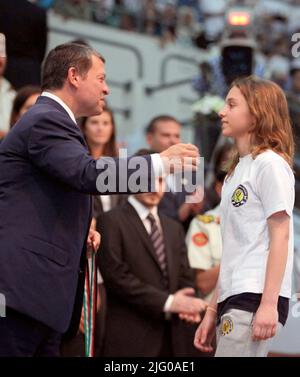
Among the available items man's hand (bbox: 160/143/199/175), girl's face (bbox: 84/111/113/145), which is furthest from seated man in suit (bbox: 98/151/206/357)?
man's hand (bbox: 160/143/199/175)

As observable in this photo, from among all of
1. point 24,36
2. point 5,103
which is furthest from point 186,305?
point 24,36

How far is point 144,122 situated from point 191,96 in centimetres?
89

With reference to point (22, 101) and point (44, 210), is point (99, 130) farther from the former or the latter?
point (44, 210)

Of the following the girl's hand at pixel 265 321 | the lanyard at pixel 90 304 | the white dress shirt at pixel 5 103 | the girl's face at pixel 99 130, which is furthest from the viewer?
the white dress shirt at pixel 5 103

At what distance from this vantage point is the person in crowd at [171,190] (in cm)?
620

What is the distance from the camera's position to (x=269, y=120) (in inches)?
145

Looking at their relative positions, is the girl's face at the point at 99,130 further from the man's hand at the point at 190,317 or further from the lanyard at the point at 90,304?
the lanyard at the point at 90,304

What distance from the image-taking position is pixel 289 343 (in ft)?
17.9

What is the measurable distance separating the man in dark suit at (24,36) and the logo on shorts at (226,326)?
3748 mm

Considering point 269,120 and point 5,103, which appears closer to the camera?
point 269,120

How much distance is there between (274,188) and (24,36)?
3691 mm

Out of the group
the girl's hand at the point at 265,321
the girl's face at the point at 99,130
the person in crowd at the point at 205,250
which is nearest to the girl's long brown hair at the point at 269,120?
the girl's hand at the point at 265,321

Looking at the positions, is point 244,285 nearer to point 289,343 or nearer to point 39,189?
point 39,189

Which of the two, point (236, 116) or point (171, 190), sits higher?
point (236, 116)
